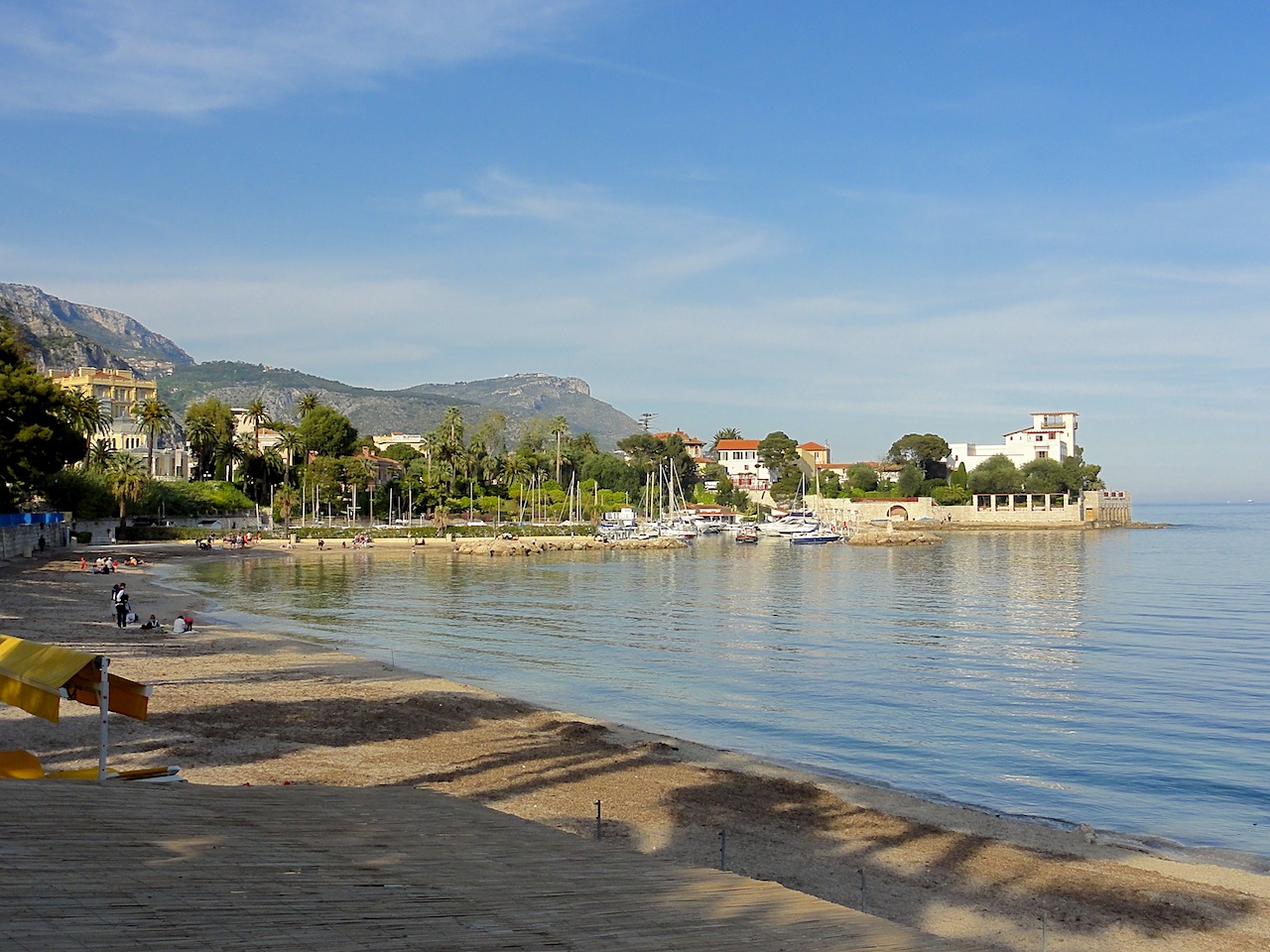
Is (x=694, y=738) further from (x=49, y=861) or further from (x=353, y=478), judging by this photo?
(x=353, y=478)

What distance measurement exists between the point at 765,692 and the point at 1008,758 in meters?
7.86

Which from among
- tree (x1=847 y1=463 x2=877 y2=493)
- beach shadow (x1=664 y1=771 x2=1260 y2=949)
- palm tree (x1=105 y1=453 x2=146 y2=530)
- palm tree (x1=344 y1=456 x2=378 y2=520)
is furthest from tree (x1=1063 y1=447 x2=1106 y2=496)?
beach shadow (x1=664 y1=771 x2=1260 y2=949)

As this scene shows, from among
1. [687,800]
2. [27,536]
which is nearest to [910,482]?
[27,536]

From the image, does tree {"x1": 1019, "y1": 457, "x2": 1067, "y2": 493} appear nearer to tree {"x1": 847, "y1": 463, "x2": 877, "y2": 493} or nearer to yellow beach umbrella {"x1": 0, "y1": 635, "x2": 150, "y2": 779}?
tree {"x1": 847, "y1": 463, "x2": 877, "y2": 493}

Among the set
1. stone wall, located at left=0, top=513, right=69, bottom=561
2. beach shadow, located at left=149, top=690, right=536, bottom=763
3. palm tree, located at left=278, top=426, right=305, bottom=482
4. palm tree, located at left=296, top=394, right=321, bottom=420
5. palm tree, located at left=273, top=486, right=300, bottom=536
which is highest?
palm tree, located at left=296, top=394, right=321, bottom=420

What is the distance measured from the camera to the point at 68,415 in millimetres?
67438

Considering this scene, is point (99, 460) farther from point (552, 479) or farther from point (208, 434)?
point (552, 479)

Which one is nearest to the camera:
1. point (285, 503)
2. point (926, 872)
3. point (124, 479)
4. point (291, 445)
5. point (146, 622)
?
point (926, 872)

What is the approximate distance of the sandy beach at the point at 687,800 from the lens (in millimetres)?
11938

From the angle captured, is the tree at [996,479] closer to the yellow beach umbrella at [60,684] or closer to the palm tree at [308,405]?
the palm tree at [308,405]

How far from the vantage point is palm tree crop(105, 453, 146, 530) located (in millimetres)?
83812

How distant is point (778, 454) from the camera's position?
181 m

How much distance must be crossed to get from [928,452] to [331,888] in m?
177

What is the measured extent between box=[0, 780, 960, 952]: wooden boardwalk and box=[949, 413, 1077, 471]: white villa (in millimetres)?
179385
